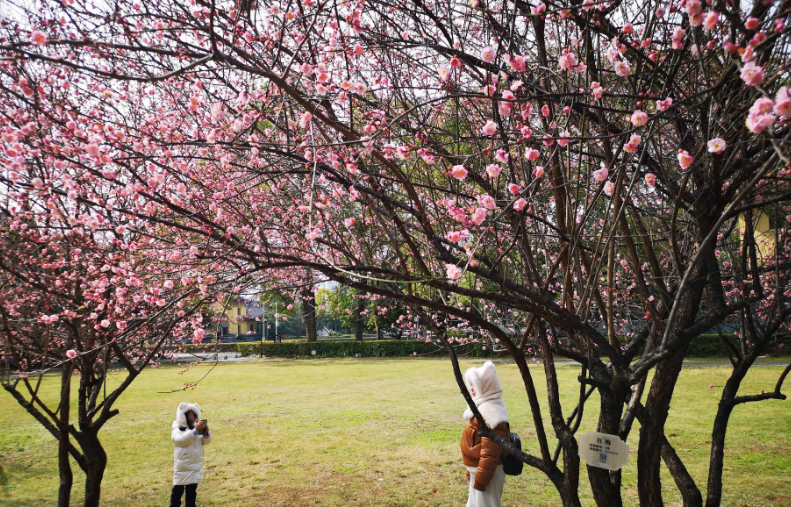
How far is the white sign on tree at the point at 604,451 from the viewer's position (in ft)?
8.86

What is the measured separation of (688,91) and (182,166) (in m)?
3.20

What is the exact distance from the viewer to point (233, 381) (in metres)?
16.1

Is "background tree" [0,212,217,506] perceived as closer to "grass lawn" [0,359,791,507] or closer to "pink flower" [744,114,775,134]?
"grass lawn" [0,359,791,507]

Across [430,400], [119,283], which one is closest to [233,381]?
[430,400]

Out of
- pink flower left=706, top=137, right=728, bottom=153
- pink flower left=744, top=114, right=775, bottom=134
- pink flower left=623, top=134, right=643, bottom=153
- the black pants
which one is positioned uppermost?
pink flower left=623, top=134, right=643, bottom=153

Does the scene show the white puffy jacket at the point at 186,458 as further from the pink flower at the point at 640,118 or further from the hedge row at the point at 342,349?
the hedge row at the point at 342,349

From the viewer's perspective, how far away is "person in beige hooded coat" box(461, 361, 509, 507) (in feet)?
11.8

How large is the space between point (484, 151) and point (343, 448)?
6275mm

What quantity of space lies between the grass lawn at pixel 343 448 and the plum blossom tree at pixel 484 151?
3.15 metres

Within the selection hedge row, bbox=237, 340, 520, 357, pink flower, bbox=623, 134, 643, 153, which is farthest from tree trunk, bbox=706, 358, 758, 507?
hedge row, bbox=237, 340, 520, 357

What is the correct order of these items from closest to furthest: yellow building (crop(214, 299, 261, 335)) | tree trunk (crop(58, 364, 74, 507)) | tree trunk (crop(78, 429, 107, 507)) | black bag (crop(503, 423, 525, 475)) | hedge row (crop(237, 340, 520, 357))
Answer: yellow building (crop(214, 299, 261, 335))
black bag (crop(503, 423, 525, 475))
tree trunk (crop(58, 364, 74, 507))
tree trunk (crop(78, 429, 107, 507))
hedge row (crop(237, 340, 520, 357))

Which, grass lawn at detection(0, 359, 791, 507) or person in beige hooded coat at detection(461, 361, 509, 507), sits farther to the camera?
grass lawn at detection(0, 359, 791, 507)

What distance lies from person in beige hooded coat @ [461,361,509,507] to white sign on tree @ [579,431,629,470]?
0.86m

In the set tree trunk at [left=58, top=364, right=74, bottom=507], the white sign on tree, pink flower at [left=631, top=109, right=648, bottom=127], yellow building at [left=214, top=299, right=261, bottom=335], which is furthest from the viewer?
tree trunk at [left=58, top=364, right=74, bottom=507]
